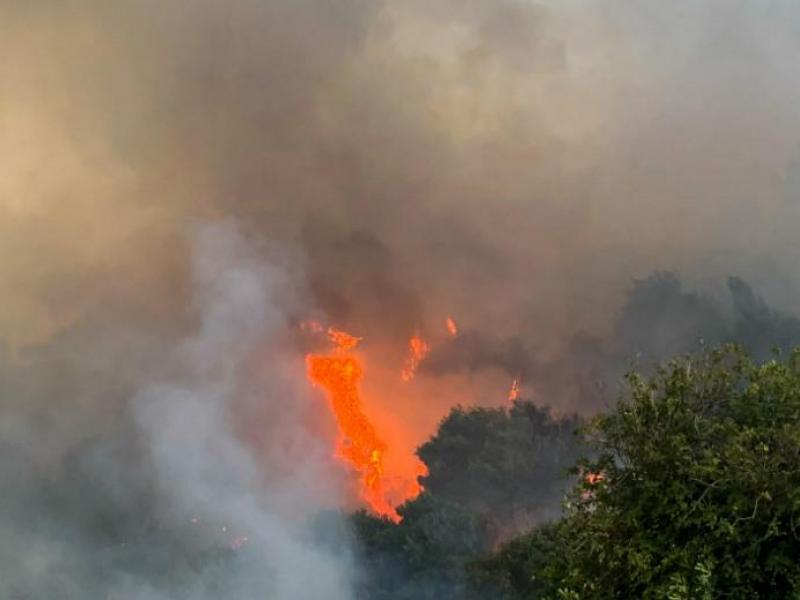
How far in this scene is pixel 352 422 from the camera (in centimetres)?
9688

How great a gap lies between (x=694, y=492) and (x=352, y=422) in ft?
267

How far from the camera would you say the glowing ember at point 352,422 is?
90750 mm

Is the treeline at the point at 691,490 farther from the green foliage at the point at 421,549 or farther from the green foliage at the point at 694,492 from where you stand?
the green foliage at the point at 421,549

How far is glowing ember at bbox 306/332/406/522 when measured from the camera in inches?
3573

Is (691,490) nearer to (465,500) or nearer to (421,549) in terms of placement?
(421,549)

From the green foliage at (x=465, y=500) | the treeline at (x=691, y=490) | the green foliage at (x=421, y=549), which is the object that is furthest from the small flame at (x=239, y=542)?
the treeline at (x=691, y=490)

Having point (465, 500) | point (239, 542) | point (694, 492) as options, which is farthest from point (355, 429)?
point (694, 492)

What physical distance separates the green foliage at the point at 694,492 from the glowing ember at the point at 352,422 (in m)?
70.0

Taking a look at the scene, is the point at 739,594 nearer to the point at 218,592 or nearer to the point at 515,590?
the point at 515,590

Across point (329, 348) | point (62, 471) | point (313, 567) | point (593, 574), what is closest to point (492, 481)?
point (313, 567)

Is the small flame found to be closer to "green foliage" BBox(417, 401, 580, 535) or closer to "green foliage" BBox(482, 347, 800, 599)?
"green foliage" BBox(417, 401, 580, 535)

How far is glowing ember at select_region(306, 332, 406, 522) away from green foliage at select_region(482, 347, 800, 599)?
69959 mm

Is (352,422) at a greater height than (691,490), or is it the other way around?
(352,422)

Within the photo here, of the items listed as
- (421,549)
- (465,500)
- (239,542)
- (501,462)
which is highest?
(501,462)
